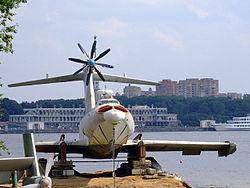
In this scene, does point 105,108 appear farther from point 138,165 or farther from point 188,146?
point 188,146

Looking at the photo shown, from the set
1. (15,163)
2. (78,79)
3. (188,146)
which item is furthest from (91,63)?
(15,163)

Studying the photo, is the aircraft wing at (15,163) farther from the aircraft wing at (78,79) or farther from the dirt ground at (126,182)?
the aircraft wing at (78,79)

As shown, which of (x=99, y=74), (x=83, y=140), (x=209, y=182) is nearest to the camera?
(x=83, y=140)

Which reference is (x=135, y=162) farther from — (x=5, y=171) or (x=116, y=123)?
(x=5, y=171)

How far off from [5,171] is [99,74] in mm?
24503

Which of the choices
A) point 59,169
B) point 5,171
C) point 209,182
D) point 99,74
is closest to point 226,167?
point 209,182

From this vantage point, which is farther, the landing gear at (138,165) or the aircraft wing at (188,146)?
the aircraft wing at (188,146)

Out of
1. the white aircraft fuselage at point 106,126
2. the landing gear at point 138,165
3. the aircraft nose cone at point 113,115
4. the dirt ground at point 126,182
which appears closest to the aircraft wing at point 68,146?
the white aircraft fuselage at point 106,126

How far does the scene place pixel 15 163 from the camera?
55.4ft

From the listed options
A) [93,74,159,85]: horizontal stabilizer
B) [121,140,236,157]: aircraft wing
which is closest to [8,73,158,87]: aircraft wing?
[93,74,159,85]: horizontal stabilizer

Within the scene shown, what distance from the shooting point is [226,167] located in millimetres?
69312

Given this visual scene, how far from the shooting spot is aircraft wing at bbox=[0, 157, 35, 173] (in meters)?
16.8

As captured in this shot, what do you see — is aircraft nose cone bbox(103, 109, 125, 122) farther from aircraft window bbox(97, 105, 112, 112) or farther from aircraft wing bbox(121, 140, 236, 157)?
aircraft wing bbox(121, 140, 236, 157)

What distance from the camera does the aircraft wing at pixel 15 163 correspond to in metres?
16.8
